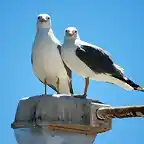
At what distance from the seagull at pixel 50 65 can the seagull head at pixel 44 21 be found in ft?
0.73

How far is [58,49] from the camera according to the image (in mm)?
3814

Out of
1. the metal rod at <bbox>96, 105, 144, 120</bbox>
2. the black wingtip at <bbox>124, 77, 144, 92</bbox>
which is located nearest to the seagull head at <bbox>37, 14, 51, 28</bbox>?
the black wingtip at <bbox>124, 77, 144, 92</bbox>

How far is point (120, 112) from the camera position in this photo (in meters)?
2.41

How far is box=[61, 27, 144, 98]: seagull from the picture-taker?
3.58 meters

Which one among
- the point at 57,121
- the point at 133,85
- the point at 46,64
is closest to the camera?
the point at 57,121

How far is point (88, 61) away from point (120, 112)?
1.37 m

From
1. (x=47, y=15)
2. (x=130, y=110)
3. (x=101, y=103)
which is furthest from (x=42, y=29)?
(x=130, y=110)

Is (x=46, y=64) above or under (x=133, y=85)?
above

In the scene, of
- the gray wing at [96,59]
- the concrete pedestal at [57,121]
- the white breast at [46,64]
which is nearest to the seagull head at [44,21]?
the white breast at [46,64]

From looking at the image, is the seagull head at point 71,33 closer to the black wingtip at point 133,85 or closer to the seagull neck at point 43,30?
the seagull neck at point 43,30

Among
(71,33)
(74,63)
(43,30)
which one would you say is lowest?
(74,63)

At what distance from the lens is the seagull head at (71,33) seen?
3676 mm

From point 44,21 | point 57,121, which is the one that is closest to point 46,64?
point 44,21

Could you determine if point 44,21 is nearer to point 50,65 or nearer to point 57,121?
point 50,65
